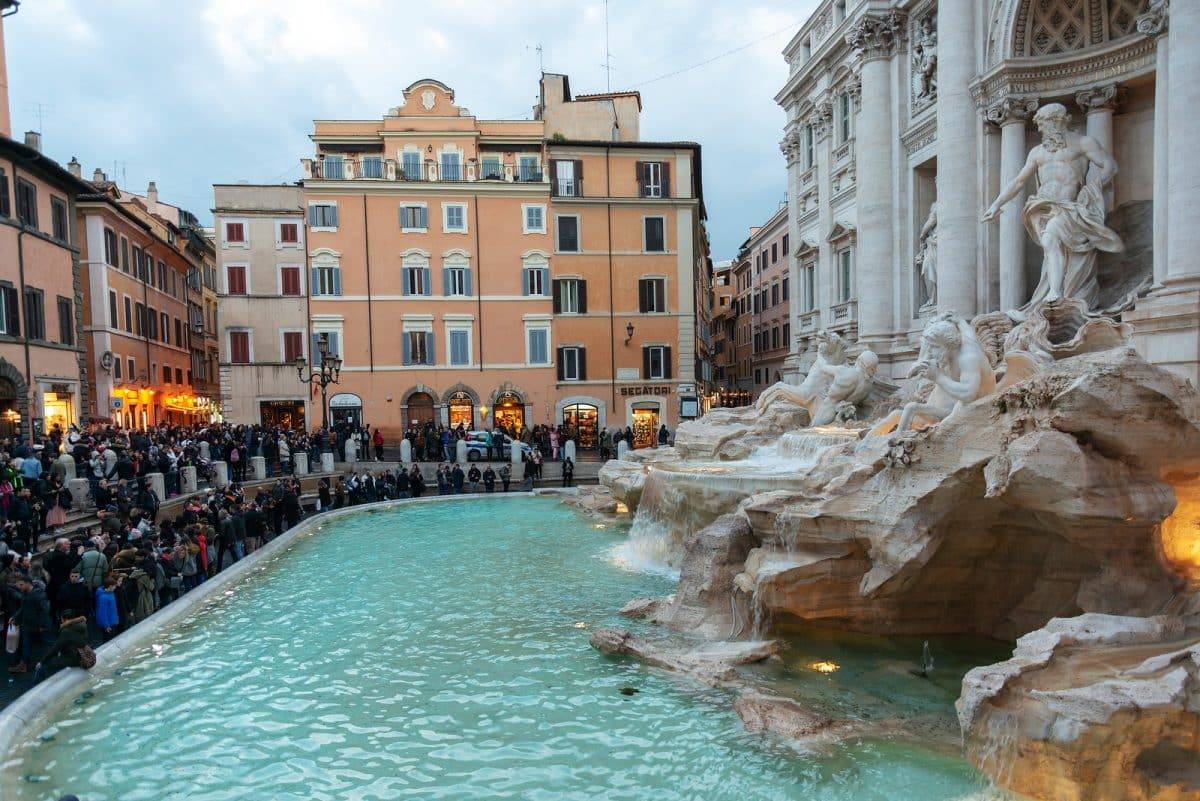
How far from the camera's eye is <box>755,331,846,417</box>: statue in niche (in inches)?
667

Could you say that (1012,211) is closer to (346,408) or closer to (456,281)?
(456,281)

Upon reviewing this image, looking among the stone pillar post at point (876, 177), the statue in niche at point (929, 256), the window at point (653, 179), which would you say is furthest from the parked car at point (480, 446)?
the window at point (653, 179)

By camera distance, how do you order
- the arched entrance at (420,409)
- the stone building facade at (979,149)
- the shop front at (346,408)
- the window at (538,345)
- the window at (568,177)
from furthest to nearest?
the window at (568,177)
the window at (538,345)
the arched entrance at (420,409)
the shop front at (346,408)
the stone building facade at (979,149)

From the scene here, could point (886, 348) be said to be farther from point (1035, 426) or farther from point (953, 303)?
point (1035, 426)

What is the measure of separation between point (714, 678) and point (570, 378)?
89.0 feet

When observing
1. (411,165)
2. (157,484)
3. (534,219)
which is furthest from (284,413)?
(157,484)

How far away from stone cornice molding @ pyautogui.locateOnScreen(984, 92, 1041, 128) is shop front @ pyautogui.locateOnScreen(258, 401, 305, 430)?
92.5ft

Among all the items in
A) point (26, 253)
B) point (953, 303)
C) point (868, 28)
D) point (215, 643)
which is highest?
point (868, 28)

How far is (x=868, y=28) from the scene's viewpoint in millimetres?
19922

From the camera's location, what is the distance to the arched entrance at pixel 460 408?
33188 mm

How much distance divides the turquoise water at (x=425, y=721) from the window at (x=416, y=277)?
22.8 meters

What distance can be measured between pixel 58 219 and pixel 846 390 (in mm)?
25577

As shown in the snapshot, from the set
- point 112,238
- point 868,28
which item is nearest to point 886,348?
point 868,28

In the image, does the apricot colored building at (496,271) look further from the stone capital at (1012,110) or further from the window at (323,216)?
the stone capital at (1012,110)
